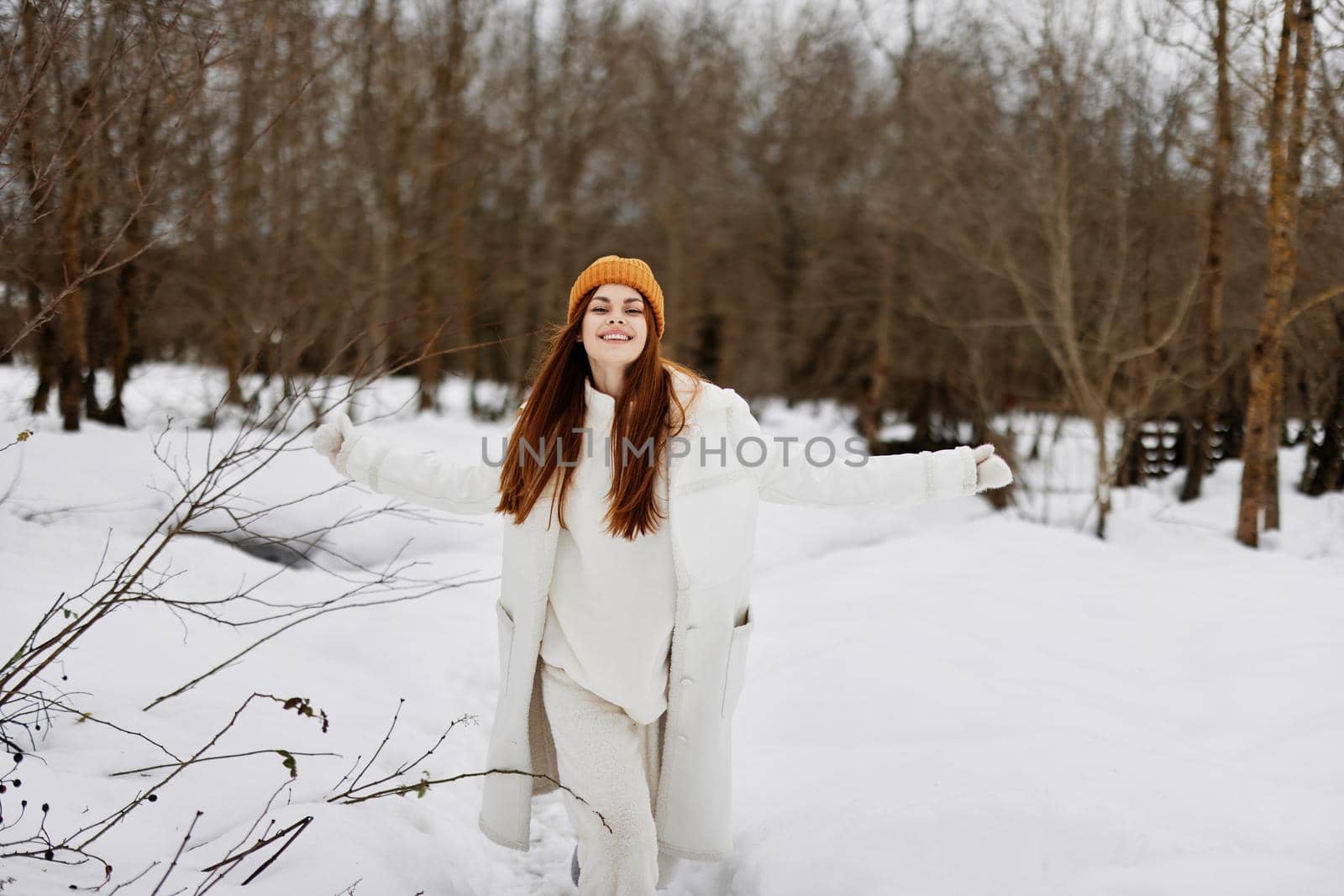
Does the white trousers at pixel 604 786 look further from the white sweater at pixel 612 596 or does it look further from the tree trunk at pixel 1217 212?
the tree trunk at pixel 1217 212

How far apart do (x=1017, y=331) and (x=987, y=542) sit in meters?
9.32

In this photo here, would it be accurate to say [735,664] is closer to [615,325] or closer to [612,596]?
[612,596]

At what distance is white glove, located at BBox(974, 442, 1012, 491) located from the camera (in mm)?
2664

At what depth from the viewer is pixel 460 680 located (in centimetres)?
481

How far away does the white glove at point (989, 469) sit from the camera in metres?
2.66

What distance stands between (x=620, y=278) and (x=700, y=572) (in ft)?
2.82

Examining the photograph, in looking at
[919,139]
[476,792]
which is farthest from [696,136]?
[476,792]

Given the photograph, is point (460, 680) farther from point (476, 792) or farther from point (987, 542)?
point (987, 542)

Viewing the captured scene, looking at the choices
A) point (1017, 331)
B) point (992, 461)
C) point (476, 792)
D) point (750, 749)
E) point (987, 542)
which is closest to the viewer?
point (992, 461)

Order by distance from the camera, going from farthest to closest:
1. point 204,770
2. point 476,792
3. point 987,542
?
point 987,542
point 476,792
point 204,770

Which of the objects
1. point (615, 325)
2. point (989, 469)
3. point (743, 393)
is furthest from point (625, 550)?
point (743, 393)

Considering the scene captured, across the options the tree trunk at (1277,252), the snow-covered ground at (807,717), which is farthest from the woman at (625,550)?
the tree trunk at (1277,252)

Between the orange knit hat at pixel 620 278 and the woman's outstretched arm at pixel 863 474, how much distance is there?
0.39m

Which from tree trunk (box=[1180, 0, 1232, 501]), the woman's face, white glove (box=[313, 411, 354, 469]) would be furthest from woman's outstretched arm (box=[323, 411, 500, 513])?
tree trunk (box=[1180, 0, 1232, 501])
